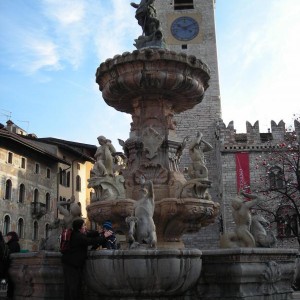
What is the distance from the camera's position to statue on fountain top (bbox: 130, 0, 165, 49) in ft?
34.6

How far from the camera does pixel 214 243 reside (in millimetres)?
35781

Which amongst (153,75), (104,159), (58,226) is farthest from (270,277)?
(153,75)

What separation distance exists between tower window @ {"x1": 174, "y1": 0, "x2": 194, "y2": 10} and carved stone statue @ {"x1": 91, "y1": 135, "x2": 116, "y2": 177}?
36344 millimetres

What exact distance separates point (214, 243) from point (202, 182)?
28.0 m

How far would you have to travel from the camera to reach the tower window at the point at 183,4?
43.7m

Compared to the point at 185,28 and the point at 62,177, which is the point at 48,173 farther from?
the point at 185,28

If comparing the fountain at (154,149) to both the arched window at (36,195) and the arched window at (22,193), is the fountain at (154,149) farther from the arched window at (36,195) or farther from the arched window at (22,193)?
the arched window at (36,195)

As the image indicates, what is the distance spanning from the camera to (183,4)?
43781mm

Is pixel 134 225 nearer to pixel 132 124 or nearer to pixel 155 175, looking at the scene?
pixel 155 175

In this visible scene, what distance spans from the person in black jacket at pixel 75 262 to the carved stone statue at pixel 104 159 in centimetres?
371

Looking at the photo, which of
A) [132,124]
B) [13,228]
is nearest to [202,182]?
[132,124]

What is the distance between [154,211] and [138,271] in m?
2.89

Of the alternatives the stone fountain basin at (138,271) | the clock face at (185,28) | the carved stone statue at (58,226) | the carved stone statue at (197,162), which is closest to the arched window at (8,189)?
the clock face at (185,28)

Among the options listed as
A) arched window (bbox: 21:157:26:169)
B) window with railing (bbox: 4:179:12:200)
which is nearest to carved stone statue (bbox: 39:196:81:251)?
window with railing (bbox: 4:179:12:200)
